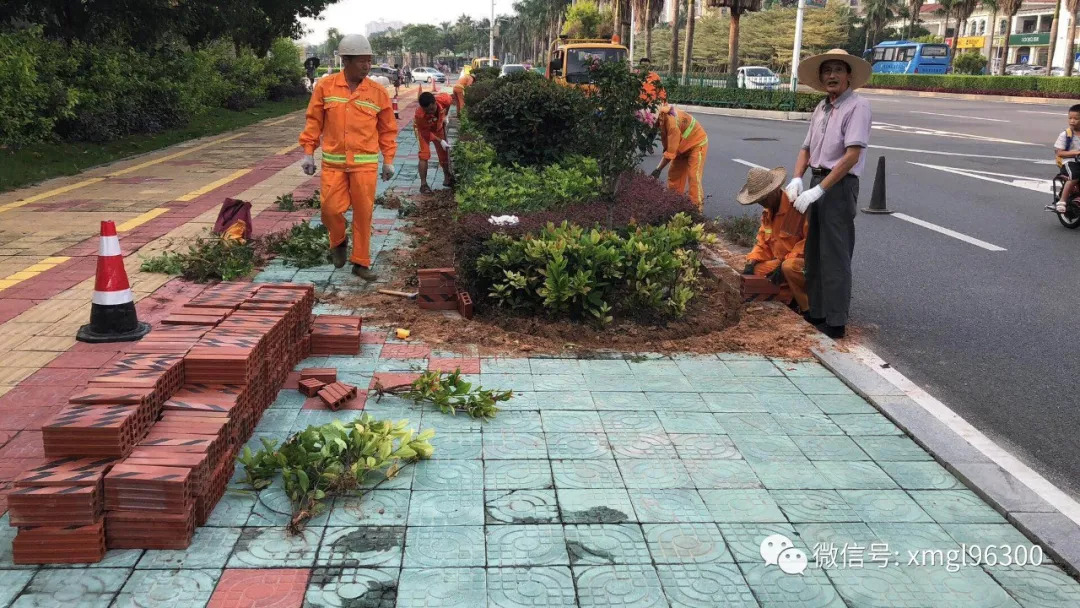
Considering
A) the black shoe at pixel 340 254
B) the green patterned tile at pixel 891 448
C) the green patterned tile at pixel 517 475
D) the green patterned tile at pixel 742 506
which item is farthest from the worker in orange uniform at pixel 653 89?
the green patterned tile at pixel 742 506

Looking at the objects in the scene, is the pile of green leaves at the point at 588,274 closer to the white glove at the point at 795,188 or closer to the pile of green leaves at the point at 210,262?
the white glove at the point at 795,188

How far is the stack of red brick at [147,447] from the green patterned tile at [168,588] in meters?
0.17

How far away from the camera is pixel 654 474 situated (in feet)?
12.2

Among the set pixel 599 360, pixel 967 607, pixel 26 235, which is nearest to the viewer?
pixel 967 607

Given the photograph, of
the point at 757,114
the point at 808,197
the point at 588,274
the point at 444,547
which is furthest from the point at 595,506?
the point at 757,114

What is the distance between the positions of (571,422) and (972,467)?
71.1 inches

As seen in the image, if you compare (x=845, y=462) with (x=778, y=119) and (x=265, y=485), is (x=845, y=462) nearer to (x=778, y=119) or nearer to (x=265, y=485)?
(x=265, y=485)

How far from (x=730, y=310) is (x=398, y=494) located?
3502 millimetres

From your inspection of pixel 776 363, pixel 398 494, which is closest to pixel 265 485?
pixel 398 494

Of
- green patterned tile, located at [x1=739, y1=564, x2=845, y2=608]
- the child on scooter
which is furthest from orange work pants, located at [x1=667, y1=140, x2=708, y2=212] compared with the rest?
→ green patterned tile, located at [x1=739, y1=564, x2=845, y2=608]

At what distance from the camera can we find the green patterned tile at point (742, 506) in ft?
11.1

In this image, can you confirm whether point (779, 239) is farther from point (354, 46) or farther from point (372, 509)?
point (372, 509)

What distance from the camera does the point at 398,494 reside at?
348 centimetres

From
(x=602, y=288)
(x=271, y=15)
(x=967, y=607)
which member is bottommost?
(x=967, y=607)
